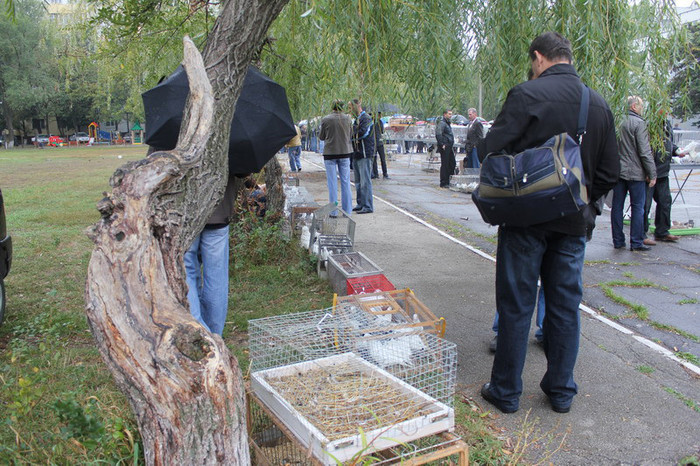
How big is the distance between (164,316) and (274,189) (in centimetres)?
626

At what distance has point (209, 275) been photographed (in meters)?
3.91

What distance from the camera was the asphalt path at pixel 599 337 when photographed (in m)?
3.43

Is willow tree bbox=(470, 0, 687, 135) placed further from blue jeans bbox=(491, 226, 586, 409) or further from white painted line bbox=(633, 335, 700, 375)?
white painted line bbox=(633, 335, 700, 375)

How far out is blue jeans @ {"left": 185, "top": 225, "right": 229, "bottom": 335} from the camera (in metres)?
3.79

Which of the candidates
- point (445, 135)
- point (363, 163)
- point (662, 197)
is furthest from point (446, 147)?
point (662, 197)

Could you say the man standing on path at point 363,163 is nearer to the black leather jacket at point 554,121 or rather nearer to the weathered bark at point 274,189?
the weathered bark at point 274,189

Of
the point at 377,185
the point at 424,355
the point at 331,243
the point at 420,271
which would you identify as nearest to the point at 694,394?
the point at 424,355

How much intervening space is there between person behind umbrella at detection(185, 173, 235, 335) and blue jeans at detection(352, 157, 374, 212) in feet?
23.1

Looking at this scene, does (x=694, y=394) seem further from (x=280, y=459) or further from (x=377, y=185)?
(x=377, y=185)

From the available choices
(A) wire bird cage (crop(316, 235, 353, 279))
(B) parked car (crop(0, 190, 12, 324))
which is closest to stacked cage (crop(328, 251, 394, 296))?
(A) wire bird cage (crop(316, 235, 353, 279))

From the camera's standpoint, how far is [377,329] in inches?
143

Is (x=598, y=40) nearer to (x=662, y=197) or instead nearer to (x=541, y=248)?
(x=541, y=248)

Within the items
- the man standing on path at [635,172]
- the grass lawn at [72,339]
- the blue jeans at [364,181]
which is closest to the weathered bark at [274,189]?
the grass lawn at [72,339]

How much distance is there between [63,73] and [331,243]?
429 centimetres
